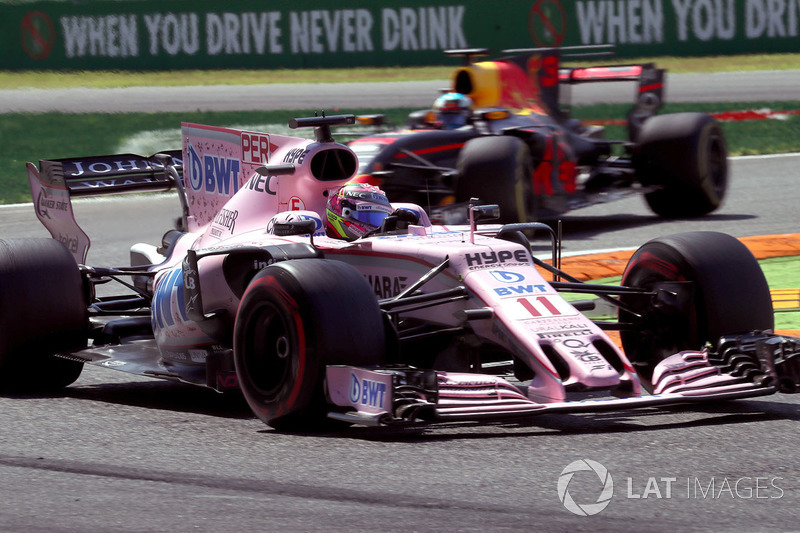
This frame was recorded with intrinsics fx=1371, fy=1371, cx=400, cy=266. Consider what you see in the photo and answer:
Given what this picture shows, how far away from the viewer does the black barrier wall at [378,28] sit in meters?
27.5

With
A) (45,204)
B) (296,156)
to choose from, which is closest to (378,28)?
(45,204)

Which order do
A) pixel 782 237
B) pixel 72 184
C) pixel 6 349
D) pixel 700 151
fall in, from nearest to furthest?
pixel 6 349 → pixel 72 184 → pixel 782 237 → pixel 700 151

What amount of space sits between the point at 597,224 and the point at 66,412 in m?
8.51

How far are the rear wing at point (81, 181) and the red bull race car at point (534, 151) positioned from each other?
11.2 feet

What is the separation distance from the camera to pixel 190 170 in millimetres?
8156

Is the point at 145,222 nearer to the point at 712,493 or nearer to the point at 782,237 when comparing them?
the point at 782,237

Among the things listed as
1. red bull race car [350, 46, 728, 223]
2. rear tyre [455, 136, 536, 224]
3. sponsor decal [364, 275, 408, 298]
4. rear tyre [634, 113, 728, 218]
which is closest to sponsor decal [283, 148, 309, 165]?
sponsor decal [364, 275, 408, 298]

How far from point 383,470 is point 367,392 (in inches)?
19.5

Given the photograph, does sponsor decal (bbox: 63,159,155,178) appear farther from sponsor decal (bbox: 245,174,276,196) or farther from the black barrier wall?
the black barrier wall

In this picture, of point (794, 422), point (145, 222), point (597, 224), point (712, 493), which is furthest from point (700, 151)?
point (712, 493)

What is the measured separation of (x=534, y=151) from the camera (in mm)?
13359

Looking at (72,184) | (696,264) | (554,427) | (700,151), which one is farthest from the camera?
(700,151)

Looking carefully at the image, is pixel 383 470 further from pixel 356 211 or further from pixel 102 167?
pixel 102 167

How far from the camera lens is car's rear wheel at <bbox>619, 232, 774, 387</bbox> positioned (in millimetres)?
6590
